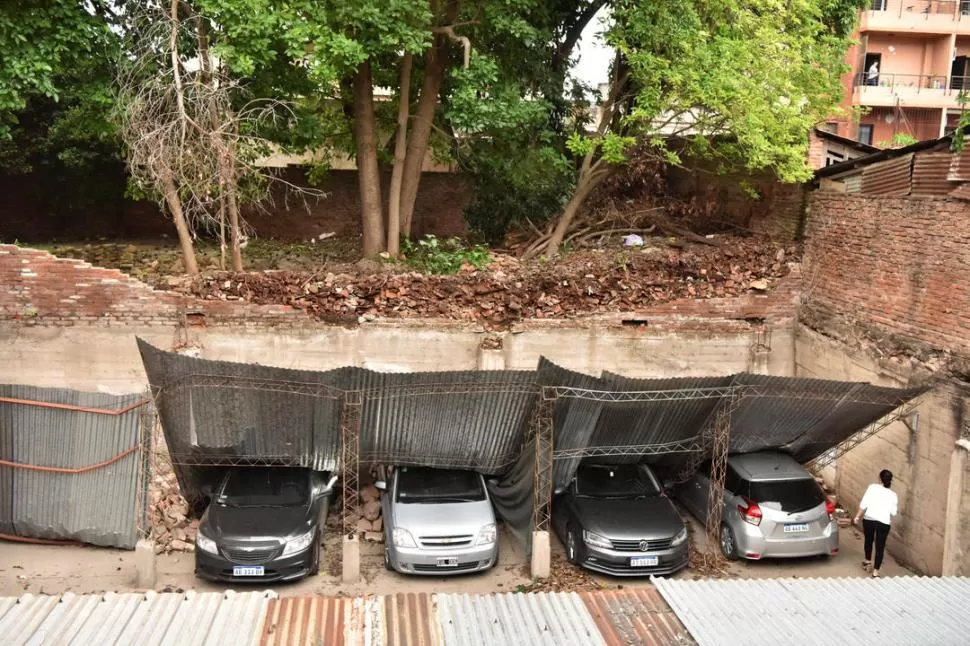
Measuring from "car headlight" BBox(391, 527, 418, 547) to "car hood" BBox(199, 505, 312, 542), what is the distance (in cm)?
112

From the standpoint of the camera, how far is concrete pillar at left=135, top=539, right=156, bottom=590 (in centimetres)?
964

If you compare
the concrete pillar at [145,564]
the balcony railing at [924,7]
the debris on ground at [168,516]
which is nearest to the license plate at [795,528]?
the debris on ground at [168,516]

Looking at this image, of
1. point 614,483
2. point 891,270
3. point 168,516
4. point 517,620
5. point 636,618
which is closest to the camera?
point 517,620

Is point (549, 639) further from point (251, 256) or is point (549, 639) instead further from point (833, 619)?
point (251, 256)

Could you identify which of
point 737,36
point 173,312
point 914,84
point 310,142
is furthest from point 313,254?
point 914,84

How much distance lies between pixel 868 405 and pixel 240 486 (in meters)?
8.59

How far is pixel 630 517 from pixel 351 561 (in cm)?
372

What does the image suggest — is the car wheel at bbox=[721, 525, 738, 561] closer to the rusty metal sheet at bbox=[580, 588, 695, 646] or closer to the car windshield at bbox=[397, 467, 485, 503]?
the car windshield at bbox=[397, 467, 485, 503]

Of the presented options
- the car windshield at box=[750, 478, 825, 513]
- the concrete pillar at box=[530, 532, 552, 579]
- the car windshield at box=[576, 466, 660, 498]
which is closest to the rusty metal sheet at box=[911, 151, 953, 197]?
the car windshield at box=[750, 478, 825, 513]

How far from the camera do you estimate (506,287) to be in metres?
14.3

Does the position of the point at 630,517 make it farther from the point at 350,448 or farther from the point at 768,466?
the point at 350,448

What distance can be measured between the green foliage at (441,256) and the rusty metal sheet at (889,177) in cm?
695

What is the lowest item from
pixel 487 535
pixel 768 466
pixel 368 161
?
pixel 487 535

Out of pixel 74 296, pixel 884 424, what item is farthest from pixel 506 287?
pixel 74 296
